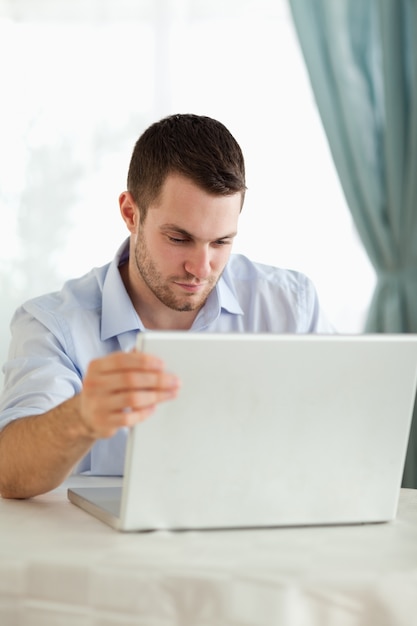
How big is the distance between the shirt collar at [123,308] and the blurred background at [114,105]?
104 centimetres

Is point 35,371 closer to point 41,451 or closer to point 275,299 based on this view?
point 41,451

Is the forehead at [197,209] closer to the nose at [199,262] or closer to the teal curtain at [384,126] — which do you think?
the nose at [199,262]

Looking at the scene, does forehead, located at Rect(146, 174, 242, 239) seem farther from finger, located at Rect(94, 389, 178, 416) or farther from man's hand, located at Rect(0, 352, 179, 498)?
finger, located at Rect(94, 389, 178, 416)

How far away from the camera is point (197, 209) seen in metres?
1.88

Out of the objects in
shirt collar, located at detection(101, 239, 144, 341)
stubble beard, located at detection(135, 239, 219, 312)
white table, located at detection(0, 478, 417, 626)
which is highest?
stubble beard, located at detection(135, 239, 219, 312)

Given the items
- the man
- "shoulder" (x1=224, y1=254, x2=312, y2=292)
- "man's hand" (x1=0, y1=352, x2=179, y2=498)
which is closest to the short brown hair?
the man

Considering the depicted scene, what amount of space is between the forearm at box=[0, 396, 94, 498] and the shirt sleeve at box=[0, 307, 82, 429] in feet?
0.35

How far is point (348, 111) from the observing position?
3107 mm

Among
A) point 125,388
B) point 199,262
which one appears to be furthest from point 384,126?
point 125,388

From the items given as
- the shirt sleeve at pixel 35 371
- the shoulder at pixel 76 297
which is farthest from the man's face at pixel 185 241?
the shirt sleeve at pixel 35 371

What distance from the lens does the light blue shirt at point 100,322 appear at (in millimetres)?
1732

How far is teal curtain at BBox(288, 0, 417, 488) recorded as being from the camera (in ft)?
10.1

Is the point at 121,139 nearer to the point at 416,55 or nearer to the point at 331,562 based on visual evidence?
the point at 416,55

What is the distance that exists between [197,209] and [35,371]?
0.46 m
